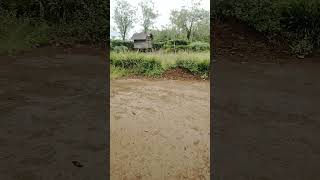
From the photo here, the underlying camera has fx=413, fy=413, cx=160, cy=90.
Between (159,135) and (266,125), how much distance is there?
843 millimetres

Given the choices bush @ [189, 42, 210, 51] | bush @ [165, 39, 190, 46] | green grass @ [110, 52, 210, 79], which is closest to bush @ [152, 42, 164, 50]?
bush @ [165, 39, 190, 46]

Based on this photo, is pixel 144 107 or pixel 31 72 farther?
pixel 31 72

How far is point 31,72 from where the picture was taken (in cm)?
499

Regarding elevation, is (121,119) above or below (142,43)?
below

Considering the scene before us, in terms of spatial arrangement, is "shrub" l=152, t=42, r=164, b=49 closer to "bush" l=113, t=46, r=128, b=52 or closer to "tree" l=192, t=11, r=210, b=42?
"bush" l=113, t=46, r=128, b=52

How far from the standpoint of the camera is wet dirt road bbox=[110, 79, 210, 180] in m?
2.57

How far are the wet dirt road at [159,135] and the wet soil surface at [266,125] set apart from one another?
6.5 inches

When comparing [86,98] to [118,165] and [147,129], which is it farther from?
[118,165]

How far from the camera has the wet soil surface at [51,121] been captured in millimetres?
2344

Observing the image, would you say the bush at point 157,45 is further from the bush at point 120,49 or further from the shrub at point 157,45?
the bush at point 120,49

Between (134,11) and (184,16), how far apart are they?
1148 mm

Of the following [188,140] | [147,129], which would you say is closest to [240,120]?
[188,140]

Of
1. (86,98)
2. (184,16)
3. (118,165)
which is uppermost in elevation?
(184,16)

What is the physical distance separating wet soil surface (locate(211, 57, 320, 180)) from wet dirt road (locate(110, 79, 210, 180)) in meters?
0.17
